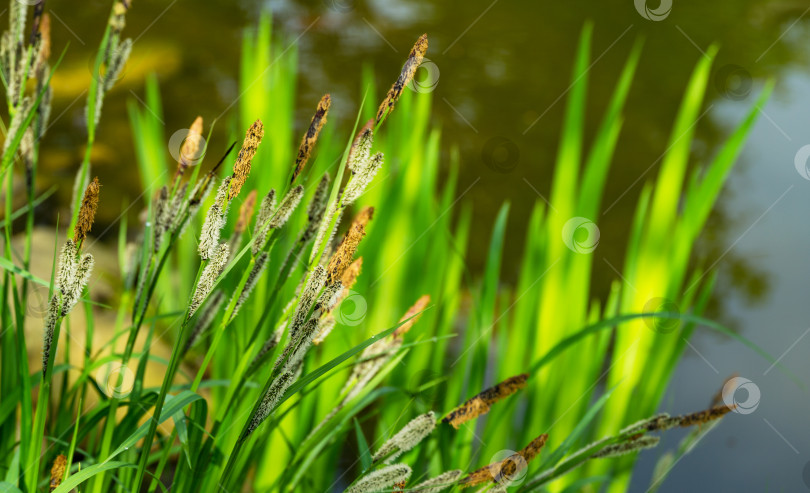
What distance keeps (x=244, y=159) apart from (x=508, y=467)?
1.06ft

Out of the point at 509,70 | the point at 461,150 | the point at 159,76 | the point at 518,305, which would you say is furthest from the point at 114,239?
the point at 509,70

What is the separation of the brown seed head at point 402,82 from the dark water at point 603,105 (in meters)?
1.22

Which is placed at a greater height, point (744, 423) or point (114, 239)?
point (114, 239)

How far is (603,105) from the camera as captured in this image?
2885 millimetres

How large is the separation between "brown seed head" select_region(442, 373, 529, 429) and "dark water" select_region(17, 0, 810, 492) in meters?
1.07

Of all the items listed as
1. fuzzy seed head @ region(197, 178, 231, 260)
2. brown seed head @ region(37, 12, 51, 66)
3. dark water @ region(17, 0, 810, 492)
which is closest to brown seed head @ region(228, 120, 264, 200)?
fuzzy seed head @ region(197, 178, 231, 260)

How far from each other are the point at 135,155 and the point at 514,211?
136 centimetres

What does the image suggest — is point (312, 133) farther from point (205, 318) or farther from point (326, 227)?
point (205, 318)

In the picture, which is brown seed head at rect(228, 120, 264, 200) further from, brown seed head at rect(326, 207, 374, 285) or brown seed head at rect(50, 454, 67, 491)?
brown seed head at rect(50, 454, 67, 491)

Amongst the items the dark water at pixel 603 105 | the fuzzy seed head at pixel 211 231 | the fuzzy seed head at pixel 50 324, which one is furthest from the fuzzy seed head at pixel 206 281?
the dark water at pixel 603 105

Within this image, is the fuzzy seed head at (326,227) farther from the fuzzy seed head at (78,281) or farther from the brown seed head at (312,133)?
the fuzzy seed head at (78,281)

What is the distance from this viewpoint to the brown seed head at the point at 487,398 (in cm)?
61

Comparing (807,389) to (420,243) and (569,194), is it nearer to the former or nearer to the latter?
(569,194)

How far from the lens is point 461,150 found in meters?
2.62
